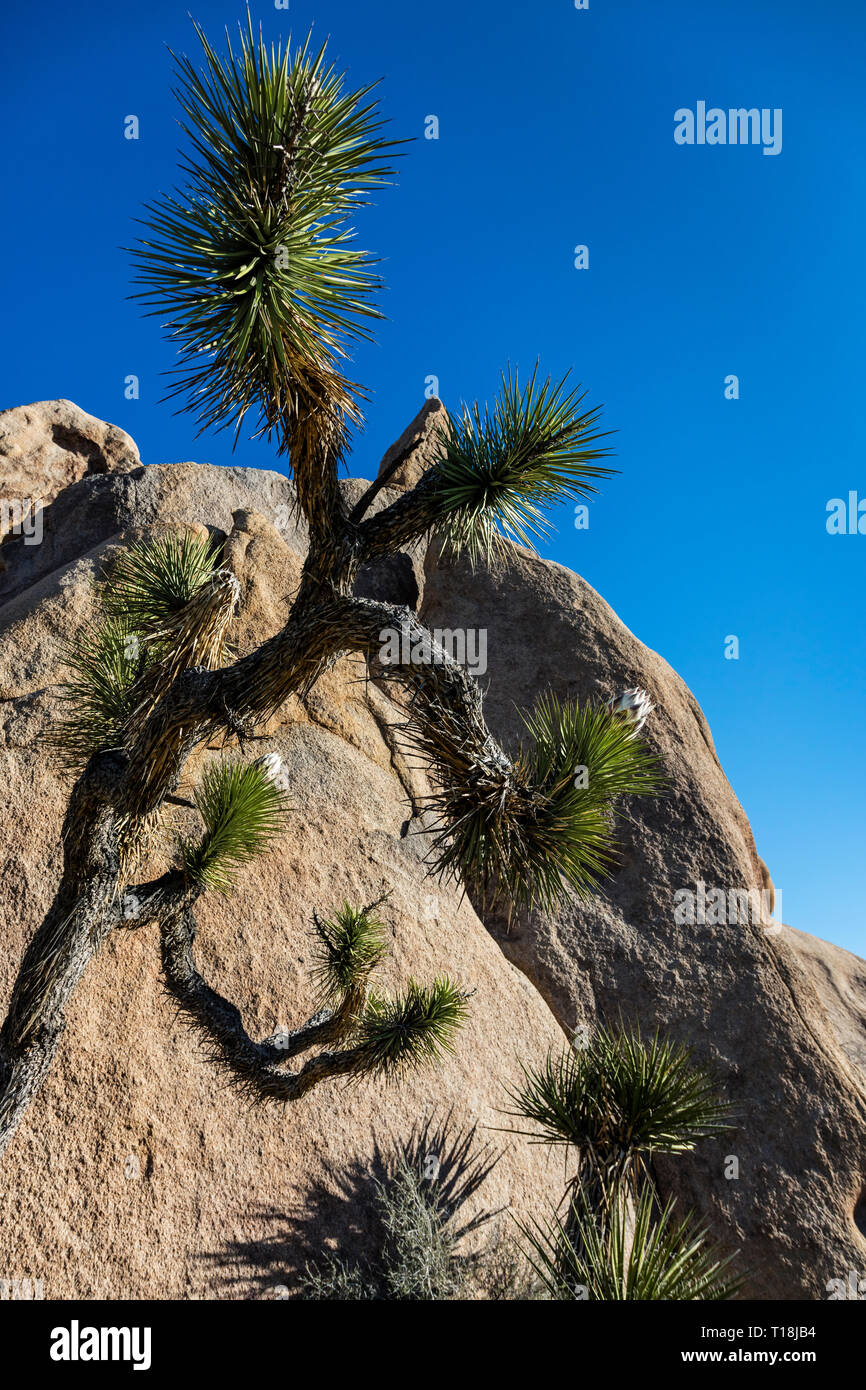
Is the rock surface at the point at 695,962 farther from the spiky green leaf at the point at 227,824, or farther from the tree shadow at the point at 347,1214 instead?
the spiky green leaf at the point at 227,824

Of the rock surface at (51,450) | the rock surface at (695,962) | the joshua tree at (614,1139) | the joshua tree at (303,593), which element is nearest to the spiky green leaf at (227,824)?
the joshua tree at (303,593)

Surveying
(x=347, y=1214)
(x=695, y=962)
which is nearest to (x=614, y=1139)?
(x=347, y=1214)

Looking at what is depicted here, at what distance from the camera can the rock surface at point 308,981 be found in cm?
598

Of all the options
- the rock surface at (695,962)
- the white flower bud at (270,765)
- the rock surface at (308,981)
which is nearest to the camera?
the white flower bud at (270,765)

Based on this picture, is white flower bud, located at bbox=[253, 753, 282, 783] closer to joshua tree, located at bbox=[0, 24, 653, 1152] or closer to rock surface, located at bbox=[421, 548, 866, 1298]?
joshua tree, located at bbox=[0, 24, 653, 1152]

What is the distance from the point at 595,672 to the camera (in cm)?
1200

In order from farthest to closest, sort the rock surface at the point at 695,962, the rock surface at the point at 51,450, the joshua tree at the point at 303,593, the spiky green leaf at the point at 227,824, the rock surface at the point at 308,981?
the rock surface at the point at 51,450
the rock surface at the point at 695,962
the rock surface at the point at 308,981
the spiky green leaf at the point at 227,824
the joshua tree at the point at 303,593

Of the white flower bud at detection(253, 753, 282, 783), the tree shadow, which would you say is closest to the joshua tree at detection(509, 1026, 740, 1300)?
the white flower bud at detection(253, 753, 282, 783)

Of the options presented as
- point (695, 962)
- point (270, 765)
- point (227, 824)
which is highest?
point (270, 765)

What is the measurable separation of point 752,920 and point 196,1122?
6958mm

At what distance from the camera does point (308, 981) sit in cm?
758

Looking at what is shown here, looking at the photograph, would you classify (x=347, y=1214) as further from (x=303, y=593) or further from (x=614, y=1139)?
(x=303, y=593)
